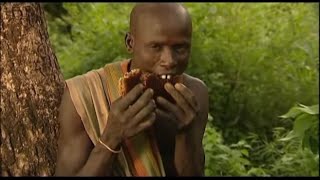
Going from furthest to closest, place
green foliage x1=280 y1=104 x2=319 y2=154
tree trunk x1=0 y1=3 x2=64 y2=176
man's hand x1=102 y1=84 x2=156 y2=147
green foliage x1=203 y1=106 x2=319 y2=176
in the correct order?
1. green foliage x1=203 y1=106 x2=319 y2=176
2. green foliage x1=280 y1=104 x2=319 y2=154
3. tree trunk x1=0 y1=3 x2=64 y2=176
4. man's hand x1=102 y1=84 x2=156 y2=147

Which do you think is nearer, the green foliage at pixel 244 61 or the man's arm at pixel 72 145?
the man's arm at pixel 72 145

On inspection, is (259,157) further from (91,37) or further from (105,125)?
(105,125)

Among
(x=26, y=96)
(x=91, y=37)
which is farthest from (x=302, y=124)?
(x=91, y=37)

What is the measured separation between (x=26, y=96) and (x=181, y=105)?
110 cm

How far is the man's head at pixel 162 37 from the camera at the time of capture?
2.07m

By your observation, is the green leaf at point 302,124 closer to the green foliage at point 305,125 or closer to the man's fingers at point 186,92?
the green foliage at point 305,125

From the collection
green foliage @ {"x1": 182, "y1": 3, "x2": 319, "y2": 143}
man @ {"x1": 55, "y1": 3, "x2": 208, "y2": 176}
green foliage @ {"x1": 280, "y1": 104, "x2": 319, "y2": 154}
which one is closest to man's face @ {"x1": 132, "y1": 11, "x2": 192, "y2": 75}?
man @ {"x1": 55, "y1": 3, "x2": 208, "y2": 176}

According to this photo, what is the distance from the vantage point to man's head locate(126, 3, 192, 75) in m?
2.07

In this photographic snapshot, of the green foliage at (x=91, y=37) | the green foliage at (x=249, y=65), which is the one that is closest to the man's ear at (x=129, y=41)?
the green foliage at (x=91, y=37)

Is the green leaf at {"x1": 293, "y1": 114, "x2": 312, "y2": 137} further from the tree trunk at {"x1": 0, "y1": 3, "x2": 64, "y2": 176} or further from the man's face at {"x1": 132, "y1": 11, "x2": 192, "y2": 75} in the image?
the man's face at {"x1": 132, "y1": 11, "x2": 192, "y2": 75}

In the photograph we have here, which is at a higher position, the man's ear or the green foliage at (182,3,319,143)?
the man's ear

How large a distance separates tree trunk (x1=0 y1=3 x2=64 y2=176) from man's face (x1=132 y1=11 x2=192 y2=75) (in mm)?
967

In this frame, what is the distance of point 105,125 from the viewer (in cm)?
213

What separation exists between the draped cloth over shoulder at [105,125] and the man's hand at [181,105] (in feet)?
0.45
